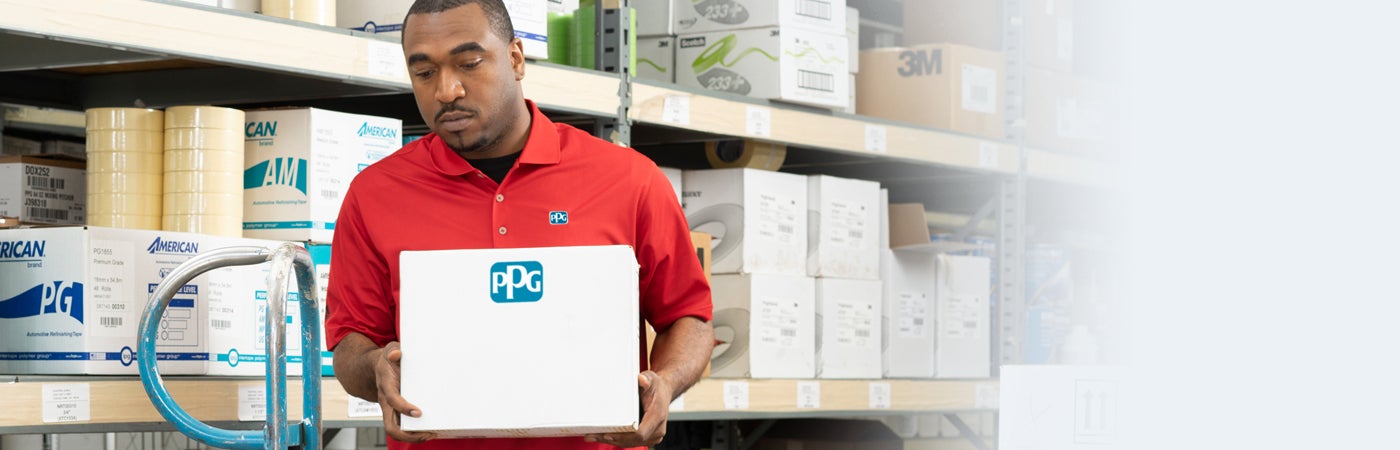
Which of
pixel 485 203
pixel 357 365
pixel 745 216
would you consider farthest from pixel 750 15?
pixel 357 365

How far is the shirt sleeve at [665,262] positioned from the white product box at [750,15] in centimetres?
157

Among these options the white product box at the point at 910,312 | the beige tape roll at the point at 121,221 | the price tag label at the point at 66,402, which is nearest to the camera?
the price tag label at the point at 66,402

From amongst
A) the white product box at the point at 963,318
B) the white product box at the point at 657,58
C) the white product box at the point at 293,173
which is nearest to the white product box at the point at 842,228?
the white product box at the point at 963,318

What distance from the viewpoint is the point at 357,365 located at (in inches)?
73.3

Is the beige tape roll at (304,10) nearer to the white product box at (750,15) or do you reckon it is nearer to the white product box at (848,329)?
the white product box at (750,15)

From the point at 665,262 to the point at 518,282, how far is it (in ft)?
0.90

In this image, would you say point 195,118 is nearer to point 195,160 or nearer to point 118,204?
point 195,160

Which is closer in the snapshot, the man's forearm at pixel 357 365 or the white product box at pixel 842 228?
the man's forearm at pixel 357 365

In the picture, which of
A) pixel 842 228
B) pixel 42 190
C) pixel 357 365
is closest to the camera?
pixel 357 365

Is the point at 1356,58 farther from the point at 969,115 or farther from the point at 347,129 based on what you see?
the point at 969,115

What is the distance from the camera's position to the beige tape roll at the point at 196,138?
2359 millimetres

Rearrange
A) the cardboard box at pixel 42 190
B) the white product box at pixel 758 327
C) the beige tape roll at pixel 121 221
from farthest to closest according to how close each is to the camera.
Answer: the white product box at pixel 758 327 < the cardboard box at pixel 42 190 < the beige tape roll at pixel 121 221

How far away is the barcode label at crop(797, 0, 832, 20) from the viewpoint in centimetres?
356

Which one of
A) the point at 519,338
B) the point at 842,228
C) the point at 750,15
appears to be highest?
the point at 750,15
